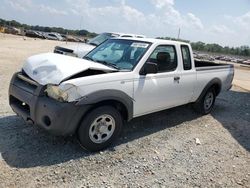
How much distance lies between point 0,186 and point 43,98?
132cm

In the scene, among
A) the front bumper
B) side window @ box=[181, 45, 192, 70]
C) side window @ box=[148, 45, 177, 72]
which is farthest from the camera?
side window @ box=[181, 45, 192, 70]

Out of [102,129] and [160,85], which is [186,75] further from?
[102,129]

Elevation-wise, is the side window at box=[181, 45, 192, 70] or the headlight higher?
the side window at box=[181, 45, 192, 70]

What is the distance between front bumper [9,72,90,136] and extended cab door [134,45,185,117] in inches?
46.1

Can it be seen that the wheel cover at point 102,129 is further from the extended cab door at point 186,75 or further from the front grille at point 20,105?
the extended cab door at point 186,75

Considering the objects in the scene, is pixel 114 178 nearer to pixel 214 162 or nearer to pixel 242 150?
pixel 214 162

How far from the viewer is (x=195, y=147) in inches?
207

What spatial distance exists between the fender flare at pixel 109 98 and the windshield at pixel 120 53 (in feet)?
1.80

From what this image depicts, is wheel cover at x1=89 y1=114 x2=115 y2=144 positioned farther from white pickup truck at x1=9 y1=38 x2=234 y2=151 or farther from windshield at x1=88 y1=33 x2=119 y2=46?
windshield at x1=88 y1=33 x2=119 y2=46

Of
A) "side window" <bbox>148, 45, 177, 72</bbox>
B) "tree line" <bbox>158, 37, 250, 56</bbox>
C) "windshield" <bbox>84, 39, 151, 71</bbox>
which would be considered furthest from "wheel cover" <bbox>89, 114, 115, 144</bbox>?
"tree line" <bbox>158, 37, 250, 56</bbox>

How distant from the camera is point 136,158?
4.56 m

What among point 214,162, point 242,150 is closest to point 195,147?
point 214,162

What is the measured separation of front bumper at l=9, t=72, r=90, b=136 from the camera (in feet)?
13.2

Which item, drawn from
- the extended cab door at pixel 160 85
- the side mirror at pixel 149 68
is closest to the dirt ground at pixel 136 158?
the extended cab door at pixel 160 85
